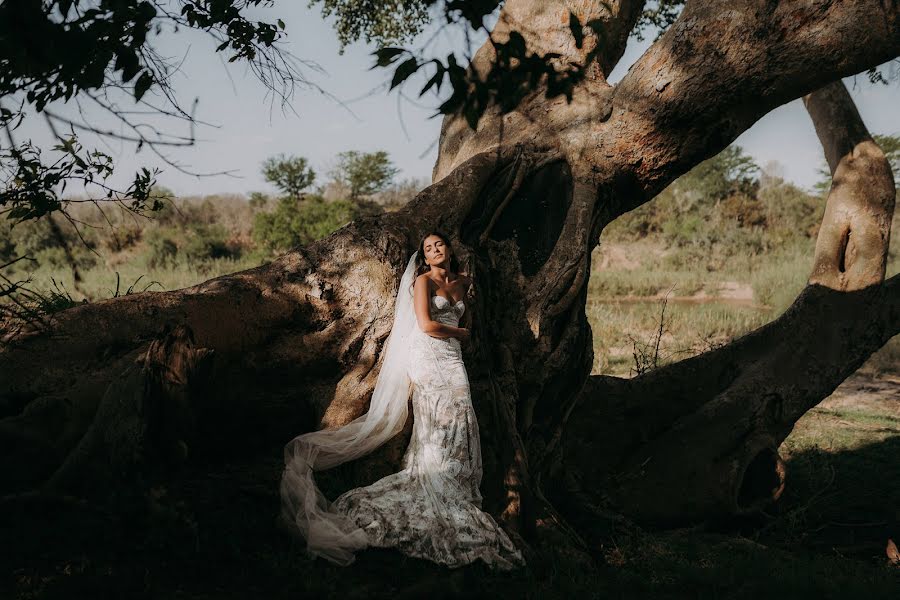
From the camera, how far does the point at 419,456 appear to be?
18.6ft

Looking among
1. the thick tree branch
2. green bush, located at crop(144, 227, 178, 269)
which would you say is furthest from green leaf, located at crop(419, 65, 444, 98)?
green bush, located at crop(144, 227, 178, 269)

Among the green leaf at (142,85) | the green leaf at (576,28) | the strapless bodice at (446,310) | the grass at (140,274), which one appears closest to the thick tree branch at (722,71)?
the strapless bodice at (446,310)

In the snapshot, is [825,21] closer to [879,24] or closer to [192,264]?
[879,24]

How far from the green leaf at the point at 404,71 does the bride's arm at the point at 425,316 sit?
124 inches

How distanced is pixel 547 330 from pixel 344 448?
6.71 feet

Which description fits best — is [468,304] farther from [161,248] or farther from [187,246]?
[187,246]

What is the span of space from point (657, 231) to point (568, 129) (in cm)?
2611

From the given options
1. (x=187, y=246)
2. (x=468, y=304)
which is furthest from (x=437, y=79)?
(x=187, y=246)

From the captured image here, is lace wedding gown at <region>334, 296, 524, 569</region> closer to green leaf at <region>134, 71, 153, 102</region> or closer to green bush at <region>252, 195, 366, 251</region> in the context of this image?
green leaf at <region>134, 71, 153, 102</region>

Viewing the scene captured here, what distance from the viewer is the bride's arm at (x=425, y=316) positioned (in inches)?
226

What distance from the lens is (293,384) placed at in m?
5.77

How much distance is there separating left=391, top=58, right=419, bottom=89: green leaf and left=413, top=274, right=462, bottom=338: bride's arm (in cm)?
316

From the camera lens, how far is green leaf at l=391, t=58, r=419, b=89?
2.65 metres

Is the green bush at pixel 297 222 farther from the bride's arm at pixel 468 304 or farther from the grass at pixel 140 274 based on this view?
the bride's arm at pixel 468 304
